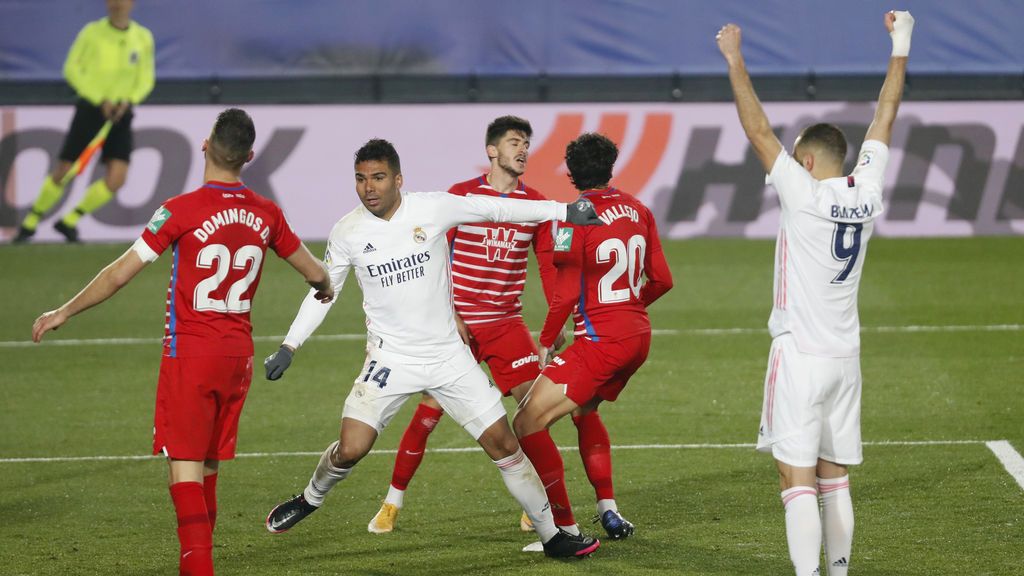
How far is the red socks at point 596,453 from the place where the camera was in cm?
672

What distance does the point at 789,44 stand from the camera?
68.0ft

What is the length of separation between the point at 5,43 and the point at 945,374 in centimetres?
1523

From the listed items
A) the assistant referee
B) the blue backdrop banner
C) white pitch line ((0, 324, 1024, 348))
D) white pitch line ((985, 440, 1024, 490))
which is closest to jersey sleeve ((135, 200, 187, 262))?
white pitch line ((985, 440, 1024, 490))

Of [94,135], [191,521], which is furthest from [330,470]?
[94,135]

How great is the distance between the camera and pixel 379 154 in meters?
6.09

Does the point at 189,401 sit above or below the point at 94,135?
below

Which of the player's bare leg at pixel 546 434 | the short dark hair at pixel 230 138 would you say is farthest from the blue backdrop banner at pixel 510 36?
the short dark hair at pixel 230 138

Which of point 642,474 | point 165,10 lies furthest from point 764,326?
point 165,10

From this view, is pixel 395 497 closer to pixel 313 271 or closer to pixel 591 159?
pixel 313 271

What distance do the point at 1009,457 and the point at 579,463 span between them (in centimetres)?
241

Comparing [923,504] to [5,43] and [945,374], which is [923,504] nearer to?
[945,374]

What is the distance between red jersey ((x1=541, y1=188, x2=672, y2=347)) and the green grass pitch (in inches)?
40.5

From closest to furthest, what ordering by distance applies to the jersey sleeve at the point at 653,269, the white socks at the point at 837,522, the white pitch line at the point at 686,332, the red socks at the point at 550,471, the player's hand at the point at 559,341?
the white socks at the point at 837,522 < the red socks at the point at 550,471 < the jersey sleeve at the point at 653,269 < the player's hand at the point at 559,341 < the white pitch line at the point at 686,332

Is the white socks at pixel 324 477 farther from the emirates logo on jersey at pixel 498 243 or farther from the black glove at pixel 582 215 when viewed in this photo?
the black glove at pixel 582 215
